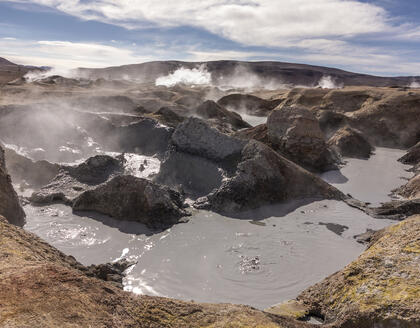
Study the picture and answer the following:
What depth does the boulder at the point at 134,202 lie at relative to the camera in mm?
6305

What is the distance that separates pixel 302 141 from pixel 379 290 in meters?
8.74

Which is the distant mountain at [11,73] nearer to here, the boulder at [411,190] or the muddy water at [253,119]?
the muddy water at [253,119]

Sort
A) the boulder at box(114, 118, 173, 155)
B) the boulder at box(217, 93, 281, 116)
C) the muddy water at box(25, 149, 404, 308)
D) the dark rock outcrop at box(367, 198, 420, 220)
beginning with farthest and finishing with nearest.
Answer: the boulder at box(217, 93, 281, 116) → the boulder at box(114, 118, 173, 155) → the dark rock outcrop at box(367, 198, 420, 220) → the muddy water at box(25, 149, 404, 308)

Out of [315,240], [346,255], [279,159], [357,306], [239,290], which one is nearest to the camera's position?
[357,306]

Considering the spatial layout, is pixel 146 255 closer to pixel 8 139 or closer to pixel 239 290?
pixel 239 290

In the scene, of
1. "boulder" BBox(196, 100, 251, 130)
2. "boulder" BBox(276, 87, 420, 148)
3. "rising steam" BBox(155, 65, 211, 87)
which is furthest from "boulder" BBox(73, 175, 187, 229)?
"rising steam" BBox(155, 65, 211, 87)

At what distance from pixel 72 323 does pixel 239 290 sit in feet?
9.01

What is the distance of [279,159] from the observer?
788 cm

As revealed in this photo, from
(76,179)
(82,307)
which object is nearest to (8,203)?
(76,179)

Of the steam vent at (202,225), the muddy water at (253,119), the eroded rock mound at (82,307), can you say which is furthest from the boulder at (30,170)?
the muddy water at (253,119)

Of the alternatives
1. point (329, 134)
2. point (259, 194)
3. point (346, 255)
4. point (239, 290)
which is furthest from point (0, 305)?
point (329, 134)

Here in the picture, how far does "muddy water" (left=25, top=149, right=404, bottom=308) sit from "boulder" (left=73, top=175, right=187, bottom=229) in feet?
0.67

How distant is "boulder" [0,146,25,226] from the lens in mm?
5492

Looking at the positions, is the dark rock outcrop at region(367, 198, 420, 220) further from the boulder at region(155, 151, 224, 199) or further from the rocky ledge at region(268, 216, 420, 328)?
the boulder at region(155, 151, 224, 199)
